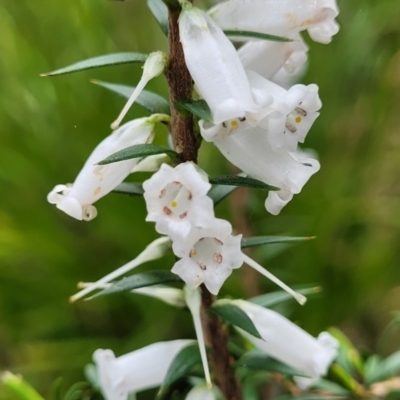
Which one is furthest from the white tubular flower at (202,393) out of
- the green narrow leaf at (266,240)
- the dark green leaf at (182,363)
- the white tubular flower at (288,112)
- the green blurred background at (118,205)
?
the green blurred background at (118,205)

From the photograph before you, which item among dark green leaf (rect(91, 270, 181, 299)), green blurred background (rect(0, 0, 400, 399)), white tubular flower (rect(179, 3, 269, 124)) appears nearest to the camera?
white tubular flower (rect(179, 3, 269, 124))

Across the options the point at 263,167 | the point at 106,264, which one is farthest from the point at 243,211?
the point at 263,167

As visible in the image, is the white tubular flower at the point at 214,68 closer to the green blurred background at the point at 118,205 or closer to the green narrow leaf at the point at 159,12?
the green narrow leaf at the point at 159,12

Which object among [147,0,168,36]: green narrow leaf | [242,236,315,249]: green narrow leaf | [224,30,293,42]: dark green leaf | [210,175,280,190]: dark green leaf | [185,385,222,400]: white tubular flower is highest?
[147,0,168,36]: green narrow leaf

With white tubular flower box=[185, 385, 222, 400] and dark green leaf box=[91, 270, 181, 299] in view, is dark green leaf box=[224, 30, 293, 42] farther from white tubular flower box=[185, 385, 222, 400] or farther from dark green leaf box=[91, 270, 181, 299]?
white tubular flower box=[185, 385, 222, 400]

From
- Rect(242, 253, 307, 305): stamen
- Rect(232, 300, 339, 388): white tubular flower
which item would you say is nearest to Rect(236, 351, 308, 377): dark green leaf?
Rect(232, 300, 339, 388): white tubular flower

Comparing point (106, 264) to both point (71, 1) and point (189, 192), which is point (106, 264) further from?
point (189, 192)

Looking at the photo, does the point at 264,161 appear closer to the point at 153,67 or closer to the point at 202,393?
the point at 153,67
